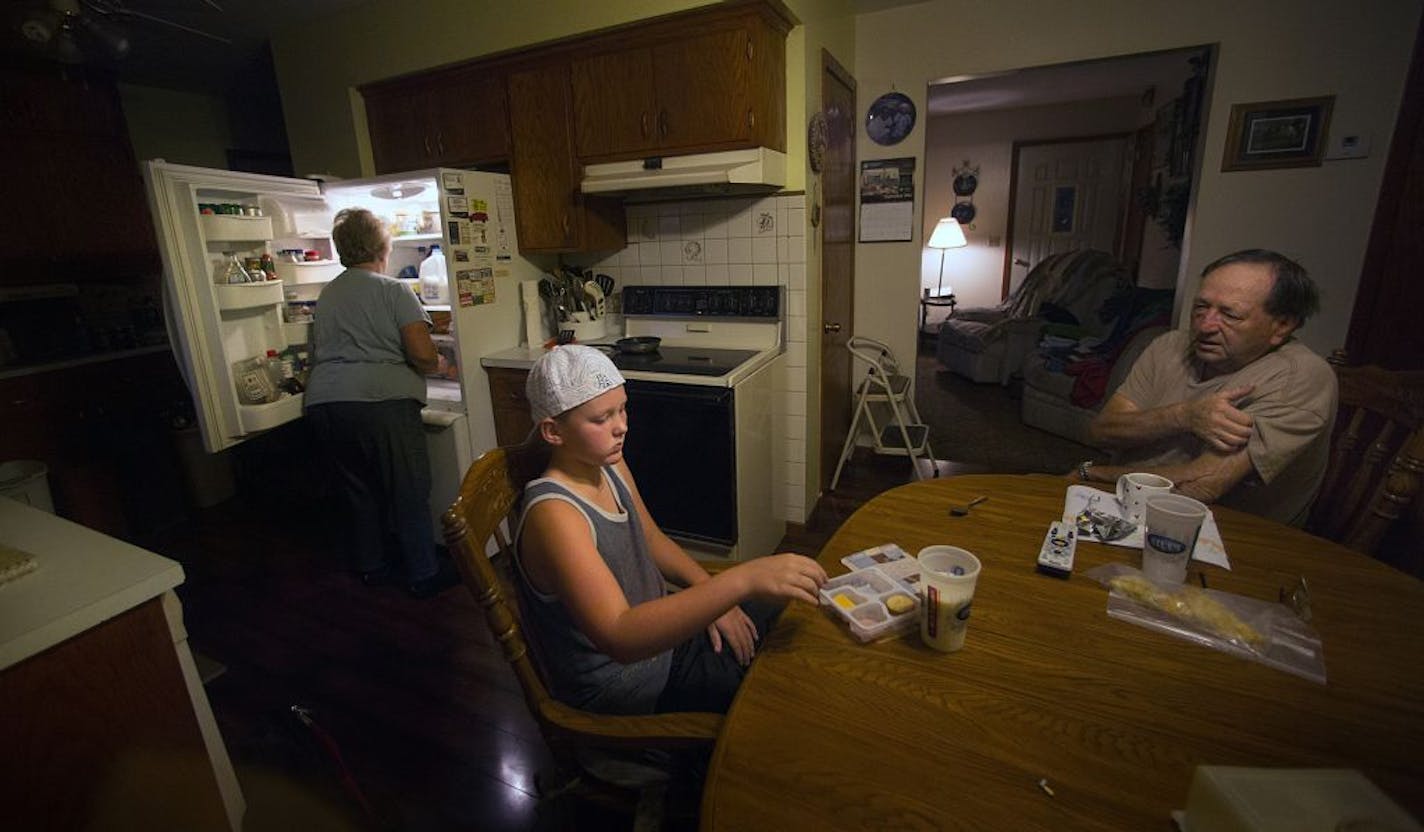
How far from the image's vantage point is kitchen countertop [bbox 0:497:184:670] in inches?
35.4

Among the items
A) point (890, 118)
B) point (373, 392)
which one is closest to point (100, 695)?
point (373, 392)

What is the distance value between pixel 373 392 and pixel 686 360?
3.87 ft

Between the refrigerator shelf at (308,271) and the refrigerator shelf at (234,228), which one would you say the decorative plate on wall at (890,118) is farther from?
the refrigerator shelf at (234,228)

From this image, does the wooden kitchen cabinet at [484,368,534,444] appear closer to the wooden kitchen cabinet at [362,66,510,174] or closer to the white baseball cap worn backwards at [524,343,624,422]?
the wooden kitchen cabinet at [362,66,510,174]

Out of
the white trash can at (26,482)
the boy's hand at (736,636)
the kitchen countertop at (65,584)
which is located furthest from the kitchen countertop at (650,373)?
the white trash can at (26,482)

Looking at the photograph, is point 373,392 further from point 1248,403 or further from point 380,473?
point 1248,403

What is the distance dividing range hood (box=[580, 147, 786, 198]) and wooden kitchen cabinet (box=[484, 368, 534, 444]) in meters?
0.84

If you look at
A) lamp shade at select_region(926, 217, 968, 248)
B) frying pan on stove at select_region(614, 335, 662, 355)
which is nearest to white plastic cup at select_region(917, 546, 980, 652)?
frying pan on stove at select_region(614, 335, 662, 355)

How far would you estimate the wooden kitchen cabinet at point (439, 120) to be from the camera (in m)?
2.74

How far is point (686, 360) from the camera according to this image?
2539mm

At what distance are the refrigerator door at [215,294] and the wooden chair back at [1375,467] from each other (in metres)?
3.24

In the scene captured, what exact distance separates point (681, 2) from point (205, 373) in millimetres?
2175

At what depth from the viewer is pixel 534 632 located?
1057mm

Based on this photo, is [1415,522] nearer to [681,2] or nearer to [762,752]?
[762,752]
